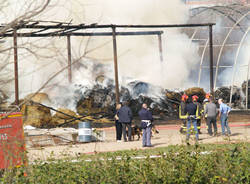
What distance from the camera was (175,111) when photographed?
33.1 metres

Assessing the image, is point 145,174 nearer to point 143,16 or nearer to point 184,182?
point 184,182

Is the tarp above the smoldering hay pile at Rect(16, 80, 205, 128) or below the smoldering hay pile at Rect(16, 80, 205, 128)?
below

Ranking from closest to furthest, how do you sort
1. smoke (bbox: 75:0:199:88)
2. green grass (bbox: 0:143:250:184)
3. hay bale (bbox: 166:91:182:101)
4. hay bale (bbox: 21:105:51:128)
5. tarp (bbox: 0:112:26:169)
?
1. green grass (bbox: 0:143:250:184)
2. tarp (bbox: 0:112:26:169)
3. hay bale (bbox: 21:105:51:128)
4. hay bale (bbox: 166:91:182:101)
5. smoke (bbox: 75:0:199:88)

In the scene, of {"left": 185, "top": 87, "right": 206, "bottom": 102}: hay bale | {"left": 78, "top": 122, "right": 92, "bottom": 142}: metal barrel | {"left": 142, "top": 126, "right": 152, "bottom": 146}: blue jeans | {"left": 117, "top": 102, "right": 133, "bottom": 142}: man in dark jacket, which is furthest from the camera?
{"left": 185, "top": 87, "right": 206, "bottom": 102}: hay bale

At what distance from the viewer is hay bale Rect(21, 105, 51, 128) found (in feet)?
92.7

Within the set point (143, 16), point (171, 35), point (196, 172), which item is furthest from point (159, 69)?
point (196, 172)

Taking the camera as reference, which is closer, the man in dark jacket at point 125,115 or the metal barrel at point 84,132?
the man in dark jacket at point 125,115

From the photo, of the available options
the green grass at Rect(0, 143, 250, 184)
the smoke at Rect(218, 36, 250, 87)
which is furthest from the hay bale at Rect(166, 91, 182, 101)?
the green grass at Rect(0, 143, 250, 184)

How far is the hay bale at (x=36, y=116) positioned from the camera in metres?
28.3

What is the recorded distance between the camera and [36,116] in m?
29.0

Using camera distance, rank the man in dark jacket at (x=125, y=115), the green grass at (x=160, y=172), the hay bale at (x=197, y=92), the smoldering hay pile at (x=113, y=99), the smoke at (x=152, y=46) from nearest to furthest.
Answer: the green grass at (x=160, y=172) < the man in dark jacket at (x=125, y=115) < the smoldering hay pile at (x=113, y=99) < the hay bale at (x=197, y=92) < the smoke at (x=152, y=46)

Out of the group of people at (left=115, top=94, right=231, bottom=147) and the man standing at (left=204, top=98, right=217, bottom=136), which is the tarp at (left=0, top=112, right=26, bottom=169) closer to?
the group of people at (left=115, top=94, right=231, bottom=147)

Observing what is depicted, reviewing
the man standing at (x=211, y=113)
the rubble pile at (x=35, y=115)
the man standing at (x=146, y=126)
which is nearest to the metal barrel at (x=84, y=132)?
the man standing at (x=146, y=126)

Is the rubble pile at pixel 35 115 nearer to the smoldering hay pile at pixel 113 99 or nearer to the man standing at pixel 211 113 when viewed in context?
the smoldering hay pile at pixel 113 99
